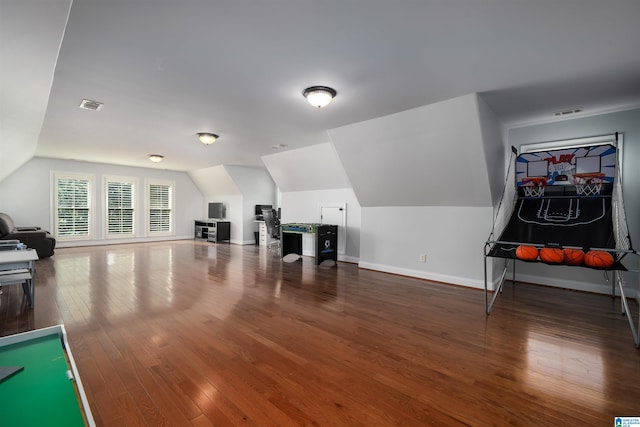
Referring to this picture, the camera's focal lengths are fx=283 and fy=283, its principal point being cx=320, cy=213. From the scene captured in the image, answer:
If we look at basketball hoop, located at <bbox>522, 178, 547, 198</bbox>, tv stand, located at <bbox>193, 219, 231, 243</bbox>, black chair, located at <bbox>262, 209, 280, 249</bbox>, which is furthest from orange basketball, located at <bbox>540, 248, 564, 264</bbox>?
tv stand, located at <bbox>193, 219, 231, 243</bbox>

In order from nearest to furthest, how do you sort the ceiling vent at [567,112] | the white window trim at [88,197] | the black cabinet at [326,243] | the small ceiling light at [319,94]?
the small ceiling light at [319,94] < the ceiling vent at [567,112] < the black cabinet at [326,243] < the white window trim at [88,197]

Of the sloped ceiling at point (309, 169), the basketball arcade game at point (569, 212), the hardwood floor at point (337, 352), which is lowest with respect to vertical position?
the hardwood floor at point (337, 352)

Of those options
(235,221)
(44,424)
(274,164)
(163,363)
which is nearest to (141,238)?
(235,221)

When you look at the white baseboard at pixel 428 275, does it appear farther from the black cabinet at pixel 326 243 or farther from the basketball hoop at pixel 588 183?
the basketball hoop at pixel 588 183

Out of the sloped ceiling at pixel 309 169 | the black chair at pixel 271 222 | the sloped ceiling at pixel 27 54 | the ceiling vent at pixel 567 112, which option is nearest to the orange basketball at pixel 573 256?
the ceiling vent at pixel 567 112

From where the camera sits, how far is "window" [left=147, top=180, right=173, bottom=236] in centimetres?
984

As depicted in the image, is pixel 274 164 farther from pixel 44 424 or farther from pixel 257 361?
pixel 44 424

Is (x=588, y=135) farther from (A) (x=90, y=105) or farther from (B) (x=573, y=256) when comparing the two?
(A) (x=90, y=105)

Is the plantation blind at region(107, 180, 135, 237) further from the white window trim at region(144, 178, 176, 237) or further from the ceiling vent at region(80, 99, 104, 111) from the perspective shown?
the ceiling vent at region(80, 99, 104, 111)

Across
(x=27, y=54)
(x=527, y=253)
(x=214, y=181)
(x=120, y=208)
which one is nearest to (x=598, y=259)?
(x=527, y=253)

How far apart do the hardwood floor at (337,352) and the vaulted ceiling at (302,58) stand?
8.08 ft

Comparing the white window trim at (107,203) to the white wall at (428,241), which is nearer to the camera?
the white wall at (428,241)

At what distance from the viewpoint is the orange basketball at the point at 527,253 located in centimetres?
309

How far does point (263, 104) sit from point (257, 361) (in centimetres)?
306
